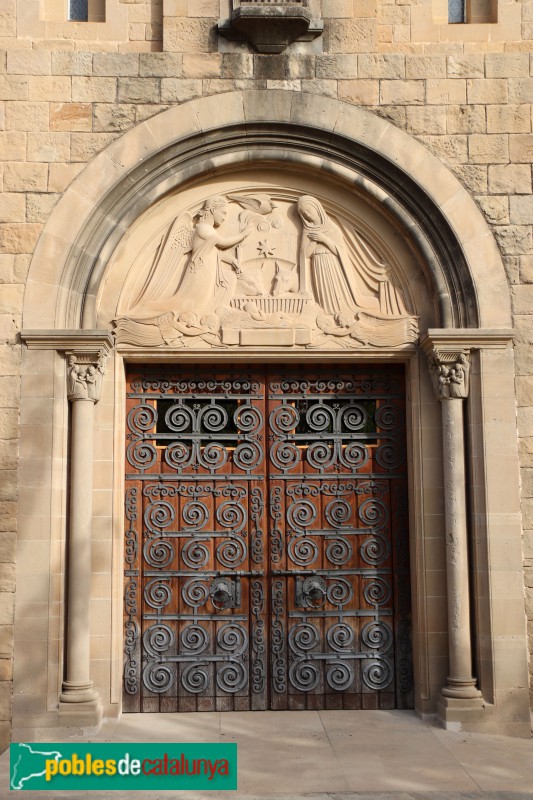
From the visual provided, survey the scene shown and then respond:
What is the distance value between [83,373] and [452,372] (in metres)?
2.98

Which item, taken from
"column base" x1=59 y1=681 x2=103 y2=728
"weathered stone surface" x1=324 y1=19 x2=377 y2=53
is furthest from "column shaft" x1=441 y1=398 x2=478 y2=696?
"weathered stone surface" x1=324 y1=19 x2=377 y2=53

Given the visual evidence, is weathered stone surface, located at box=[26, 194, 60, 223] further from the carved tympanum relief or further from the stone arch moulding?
the carved tympanum relief

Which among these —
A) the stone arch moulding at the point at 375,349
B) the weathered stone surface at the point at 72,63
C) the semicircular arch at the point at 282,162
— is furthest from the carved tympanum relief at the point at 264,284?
the weathered stone surface at the point at 72,63

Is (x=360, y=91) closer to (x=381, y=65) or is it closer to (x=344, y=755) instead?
(x=381, y=65)

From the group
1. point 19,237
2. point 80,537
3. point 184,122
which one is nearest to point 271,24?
point 184,122

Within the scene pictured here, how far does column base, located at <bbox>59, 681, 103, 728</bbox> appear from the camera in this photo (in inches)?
257

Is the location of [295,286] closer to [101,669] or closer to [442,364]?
[442,364]

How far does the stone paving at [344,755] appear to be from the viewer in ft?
17.8

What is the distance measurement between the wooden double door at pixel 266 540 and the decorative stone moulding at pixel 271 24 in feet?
9.11

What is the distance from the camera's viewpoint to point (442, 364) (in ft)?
23.1

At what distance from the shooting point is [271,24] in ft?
23.6

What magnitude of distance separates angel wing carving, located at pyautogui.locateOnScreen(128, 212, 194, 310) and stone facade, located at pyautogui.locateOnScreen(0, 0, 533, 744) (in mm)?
435

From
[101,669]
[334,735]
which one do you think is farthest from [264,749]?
[101,669]

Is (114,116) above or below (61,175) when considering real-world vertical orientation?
above
